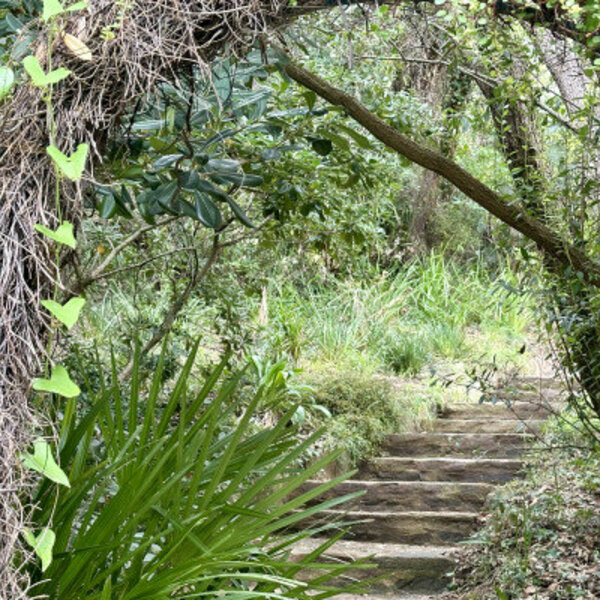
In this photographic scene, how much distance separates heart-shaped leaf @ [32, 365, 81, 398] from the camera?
1547 millimetres

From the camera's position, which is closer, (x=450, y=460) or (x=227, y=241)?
(x=227, y=241)

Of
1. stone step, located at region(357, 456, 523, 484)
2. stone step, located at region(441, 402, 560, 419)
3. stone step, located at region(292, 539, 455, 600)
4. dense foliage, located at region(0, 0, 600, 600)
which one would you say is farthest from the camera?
stone step, located at region(441, 402, 560, 419)

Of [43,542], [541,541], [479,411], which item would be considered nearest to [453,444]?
[479,411]

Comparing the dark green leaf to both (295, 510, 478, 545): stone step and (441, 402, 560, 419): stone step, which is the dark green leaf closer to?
(295, 510, 478, 545): stone step

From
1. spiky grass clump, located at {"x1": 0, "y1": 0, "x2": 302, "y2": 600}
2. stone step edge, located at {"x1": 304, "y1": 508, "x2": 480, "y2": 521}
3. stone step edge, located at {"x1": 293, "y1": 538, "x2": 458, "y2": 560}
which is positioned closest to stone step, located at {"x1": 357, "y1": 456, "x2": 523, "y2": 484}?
stone step edge, located at {"x1": 304, "y1": 508, "x2": 480, "y2": 521}

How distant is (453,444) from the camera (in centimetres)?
673

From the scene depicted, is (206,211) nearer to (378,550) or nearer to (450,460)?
(378,550)

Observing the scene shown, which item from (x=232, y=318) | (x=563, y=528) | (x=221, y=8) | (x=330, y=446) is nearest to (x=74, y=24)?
(x=221, y=8)

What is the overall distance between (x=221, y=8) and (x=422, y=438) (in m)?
5.36

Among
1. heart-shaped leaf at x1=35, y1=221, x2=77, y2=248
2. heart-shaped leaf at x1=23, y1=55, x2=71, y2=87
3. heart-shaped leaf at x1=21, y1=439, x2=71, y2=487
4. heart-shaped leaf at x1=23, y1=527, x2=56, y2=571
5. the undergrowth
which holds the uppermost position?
heart-shaped leaf at x1=23, y1=55, x2=71, y2=87

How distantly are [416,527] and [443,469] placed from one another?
76 centimetres

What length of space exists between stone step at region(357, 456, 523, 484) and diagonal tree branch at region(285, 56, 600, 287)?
2.84 m

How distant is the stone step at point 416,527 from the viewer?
18.9ft

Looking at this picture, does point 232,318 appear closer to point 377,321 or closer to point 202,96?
point 202,96
